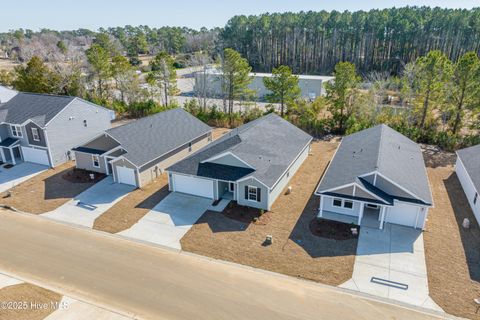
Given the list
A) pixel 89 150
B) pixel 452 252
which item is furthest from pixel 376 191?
A: pixel 89 150

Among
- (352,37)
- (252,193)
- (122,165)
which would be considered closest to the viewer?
(252,193)

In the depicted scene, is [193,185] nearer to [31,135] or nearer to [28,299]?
[28,299]

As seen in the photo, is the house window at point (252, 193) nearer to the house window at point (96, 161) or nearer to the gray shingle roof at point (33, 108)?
the house window at point (96, 161)

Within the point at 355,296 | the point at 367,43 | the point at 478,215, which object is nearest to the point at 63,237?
the point at 355,296

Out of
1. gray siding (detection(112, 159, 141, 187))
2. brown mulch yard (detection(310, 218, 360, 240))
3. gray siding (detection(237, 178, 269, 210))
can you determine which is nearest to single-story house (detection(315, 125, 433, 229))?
brown mulch yard (detection(310, 218, 360, 240))

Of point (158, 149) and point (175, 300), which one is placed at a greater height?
point (158, 149)

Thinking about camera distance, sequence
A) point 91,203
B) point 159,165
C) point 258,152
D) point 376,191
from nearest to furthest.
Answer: point 376,191 → point 91,203 → point 258,152 → point 159,165

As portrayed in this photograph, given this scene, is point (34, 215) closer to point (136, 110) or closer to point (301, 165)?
point (301, 165)

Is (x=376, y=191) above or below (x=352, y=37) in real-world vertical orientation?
below
